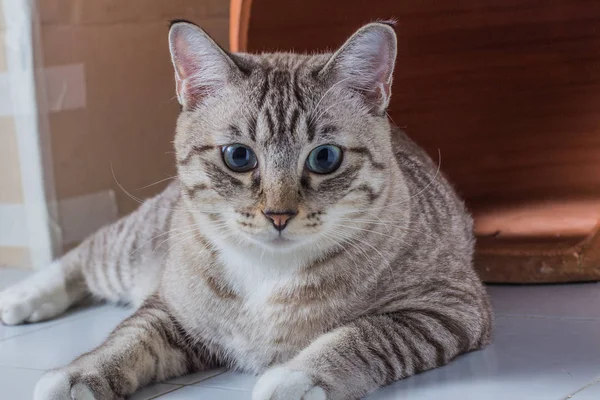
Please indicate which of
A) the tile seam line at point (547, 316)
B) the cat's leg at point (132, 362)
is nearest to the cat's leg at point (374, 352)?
the cat's leg at point (132, 362)

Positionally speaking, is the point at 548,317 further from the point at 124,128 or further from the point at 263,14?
the point at 124,128

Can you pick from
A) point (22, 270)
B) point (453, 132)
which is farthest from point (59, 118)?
point (453, 132)

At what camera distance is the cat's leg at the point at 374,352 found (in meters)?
1.92

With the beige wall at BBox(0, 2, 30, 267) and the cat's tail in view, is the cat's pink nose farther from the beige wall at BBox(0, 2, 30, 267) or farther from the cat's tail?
the beige wall at BBox(0, 2, 30, 267)

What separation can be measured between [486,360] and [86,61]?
2.32m

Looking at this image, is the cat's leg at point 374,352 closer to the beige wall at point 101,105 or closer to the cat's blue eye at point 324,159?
the cat's blue eye at point 324,159

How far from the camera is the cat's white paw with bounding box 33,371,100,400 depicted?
6.41ft

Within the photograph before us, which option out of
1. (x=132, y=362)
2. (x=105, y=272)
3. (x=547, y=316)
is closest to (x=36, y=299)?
(x=105, y=272)

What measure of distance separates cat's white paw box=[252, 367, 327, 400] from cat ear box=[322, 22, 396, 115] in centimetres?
72

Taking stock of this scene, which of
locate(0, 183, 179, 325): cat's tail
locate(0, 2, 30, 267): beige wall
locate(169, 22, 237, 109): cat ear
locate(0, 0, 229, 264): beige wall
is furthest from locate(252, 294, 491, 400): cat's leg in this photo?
locate(0, 2, 30, 267): beige wall

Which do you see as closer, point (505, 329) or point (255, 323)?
point (255, 323)

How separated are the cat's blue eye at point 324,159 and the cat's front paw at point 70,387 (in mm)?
685

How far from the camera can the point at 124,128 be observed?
4.06 meters

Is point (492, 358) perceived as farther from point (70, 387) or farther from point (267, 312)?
point (70, 387)
